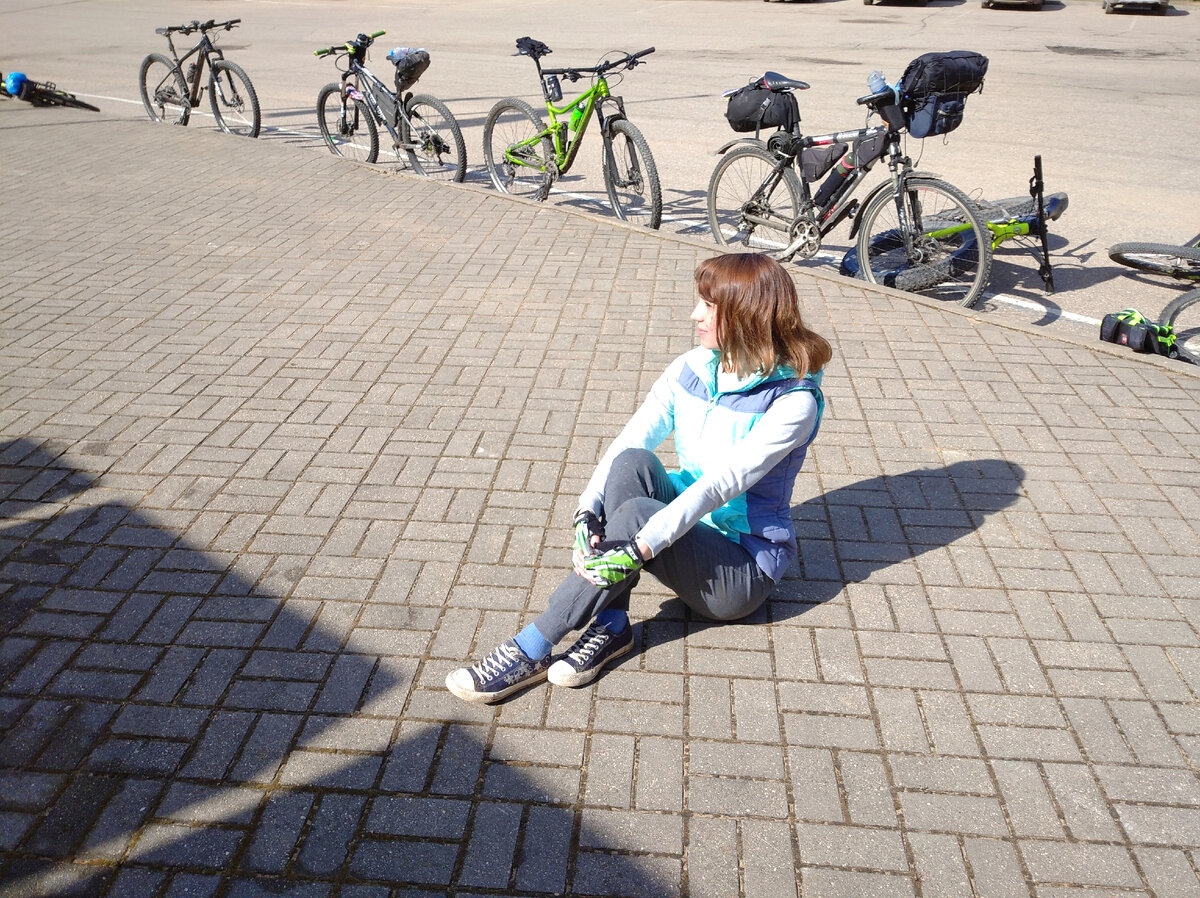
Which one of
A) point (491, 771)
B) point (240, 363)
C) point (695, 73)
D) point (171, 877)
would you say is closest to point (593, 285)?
point (240, 363)

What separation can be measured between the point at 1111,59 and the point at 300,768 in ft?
58.9

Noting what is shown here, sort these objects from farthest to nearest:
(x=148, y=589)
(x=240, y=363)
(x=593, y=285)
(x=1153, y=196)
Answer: (x=1153, y=196)
(x=593, y=285)
(x=240, y=363)
(x=148, y=589)

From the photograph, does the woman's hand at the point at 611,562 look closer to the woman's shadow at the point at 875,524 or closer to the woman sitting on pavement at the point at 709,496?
the woman sitting on pavement at the point at 709,496

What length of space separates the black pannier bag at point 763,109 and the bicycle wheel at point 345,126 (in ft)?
14.6

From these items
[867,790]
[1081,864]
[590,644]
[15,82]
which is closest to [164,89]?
[15,82]

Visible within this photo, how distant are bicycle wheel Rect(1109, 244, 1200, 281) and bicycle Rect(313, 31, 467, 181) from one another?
5.88 metres

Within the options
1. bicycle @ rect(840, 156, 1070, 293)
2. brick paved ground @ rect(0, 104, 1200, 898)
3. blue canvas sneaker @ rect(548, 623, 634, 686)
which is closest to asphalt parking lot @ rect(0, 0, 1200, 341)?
bicycle @ rect(840, 156, 1070, 293)

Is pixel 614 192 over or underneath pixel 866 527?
over

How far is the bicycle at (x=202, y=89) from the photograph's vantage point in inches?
442

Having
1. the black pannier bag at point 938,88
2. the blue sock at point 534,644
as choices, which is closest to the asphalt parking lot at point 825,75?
the black pannier bag at point 938,88

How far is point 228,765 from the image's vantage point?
9.32 feet

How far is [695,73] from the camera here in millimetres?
15344

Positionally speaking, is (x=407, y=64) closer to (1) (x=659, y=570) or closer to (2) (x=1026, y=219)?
(2) (x=1026, y=219)

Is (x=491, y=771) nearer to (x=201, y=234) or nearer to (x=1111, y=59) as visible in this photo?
(x=201, y=234)
